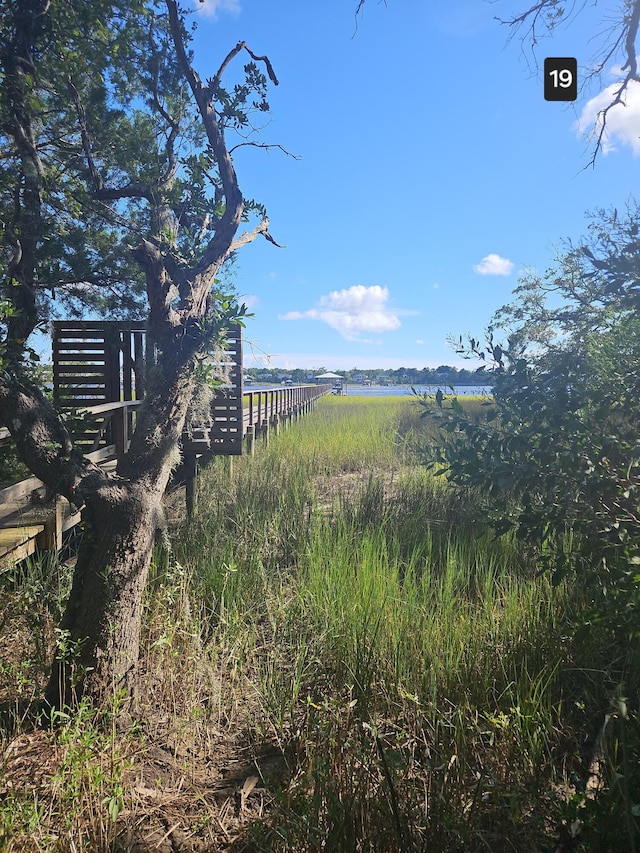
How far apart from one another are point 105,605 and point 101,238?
6543mm

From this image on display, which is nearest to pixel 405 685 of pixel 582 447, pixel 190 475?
pixel 582 447

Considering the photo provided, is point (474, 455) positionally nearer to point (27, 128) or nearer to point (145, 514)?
point (145, 514)

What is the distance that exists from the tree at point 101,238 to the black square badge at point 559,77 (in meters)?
2.38

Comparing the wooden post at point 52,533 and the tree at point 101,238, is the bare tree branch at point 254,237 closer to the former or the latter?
the tree at point 101,238

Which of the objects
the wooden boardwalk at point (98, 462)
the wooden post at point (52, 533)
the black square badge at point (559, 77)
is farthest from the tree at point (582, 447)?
the wooden post at point (52, 533)

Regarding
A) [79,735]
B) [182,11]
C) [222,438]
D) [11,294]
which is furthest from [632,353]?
[222,438]

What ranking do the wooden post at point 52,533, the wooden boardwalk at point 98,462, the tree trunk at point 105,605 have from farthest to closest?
1. the wooden post at point 52,533
2. the wooden boardwalk at point 98,462
3. the tree trunk at point 105,605

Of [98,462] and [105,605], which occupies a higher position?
[98,462]

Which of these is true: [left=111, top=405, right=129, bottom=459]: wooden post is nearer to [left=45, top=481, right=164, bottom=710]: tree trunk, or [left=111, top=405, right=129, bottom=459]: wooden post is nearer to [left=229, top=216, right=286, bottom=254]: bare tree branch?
[left=229, top=216, right=286, bottom=254]: bare tree branch

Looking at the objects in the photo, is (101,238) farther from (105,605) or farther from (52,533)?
(105,605)

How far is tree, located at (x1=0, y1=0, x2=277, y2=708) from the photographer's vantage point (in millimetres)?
2688

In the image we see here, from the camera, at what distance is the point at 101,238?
7.72 m

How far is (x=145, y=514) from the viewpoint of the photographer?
9.41 ft

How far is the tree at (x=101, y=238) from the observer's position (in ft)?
8.82
